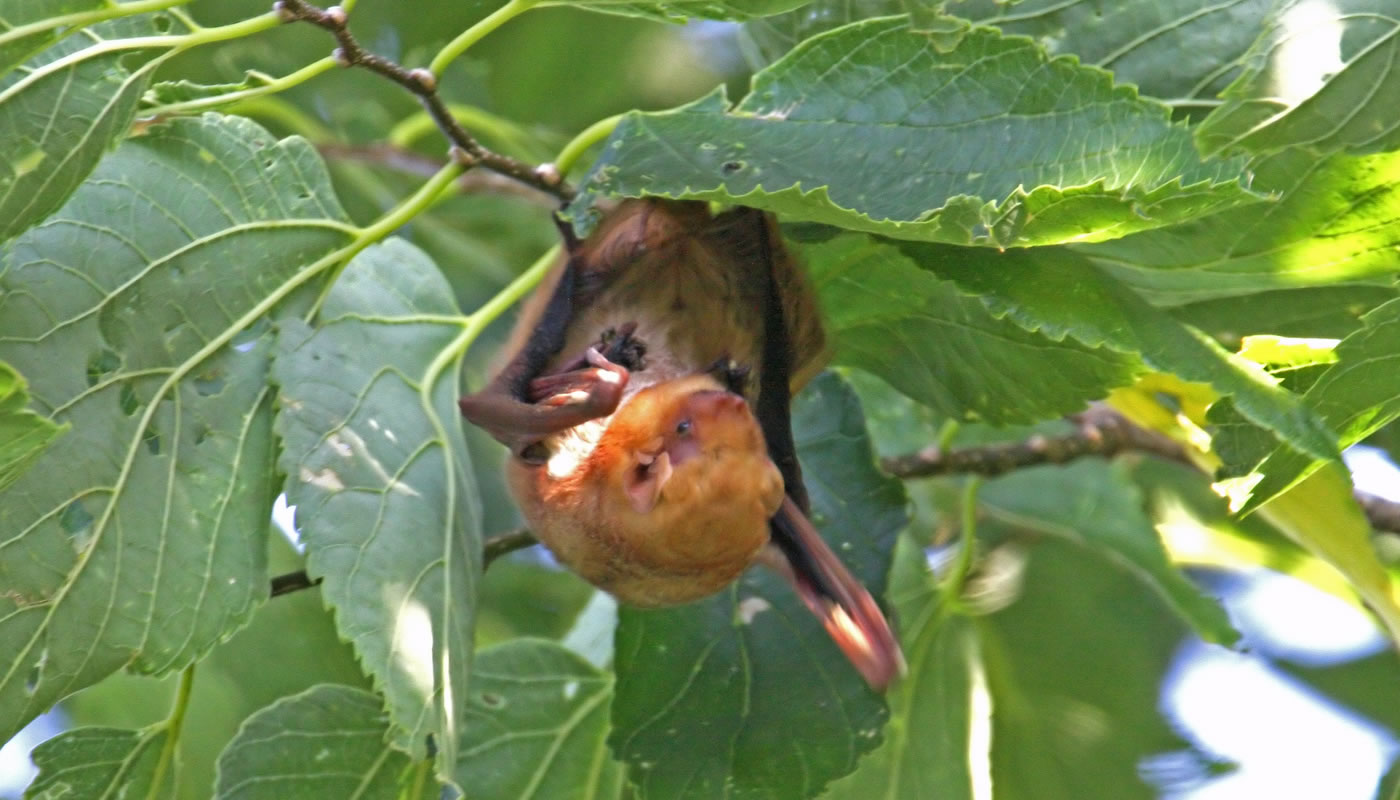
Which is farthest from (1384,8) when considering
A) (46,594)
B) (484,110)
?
(484,110)

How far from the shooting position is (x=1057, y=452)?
3.88 metres

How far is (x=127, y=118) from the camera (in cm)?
236

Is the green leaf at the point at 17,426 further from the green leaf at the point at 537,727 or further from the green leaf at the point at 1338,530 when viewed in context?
the green leaf at the point at 1338,530

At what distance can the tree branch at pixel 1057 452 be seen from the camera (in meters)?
3.75

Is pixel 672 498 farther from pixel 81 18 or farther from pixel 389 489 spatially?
pixel 81 18

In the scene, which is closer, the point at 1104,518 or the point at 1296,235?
the point at 1296,235

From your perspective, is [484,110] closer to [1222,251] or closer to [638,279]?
[638,279]

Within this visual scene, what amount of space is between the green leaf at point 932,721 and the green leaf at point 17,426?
6.74 ft

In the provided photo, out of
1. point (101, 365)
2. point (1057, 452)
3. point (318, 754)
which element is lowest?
point (1057, 452)

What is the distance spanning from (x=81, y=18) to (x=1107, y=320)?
172 centimetres

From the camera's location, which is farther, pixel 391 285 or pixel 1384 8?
pixel 391 285

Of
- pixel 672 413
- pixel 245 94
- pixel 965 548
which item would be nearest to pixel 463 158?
pixel 245 94

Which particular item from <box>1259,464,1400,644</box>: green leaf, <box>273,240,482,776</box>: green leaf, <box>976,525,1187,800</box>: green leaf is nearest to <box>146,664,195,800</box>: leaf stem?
<box>273,240,482,776</box>: green leaf

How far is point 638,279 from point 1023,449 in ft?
4.12
